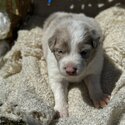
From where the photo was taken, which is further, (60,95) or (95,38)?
(60,95)

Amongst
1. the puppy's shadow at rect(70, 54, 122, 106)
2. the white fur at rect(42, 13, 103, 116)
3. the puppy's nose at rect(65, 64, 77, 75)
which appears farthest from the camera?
the puppy's shadow at rect(70, 54, 122, 106)

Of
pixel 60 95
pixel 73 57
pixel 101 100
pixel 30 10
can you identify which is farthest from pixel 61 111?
pixel 30 10

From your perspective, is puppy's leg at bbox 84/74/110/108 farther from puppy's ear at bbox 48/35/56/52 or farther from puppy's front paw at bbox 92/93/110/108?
puppy's ear at bbox 48/35/56/52

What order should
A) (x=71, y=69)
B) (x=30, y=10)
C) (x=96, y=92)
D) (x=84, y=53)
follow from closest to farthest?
(x=71, y=69)
(x=84, y=53)
(x=96, y=92)
(x=30, y=10)

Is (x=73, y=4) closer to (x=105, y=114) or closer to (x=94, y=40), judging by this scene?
(x=94, y=40)

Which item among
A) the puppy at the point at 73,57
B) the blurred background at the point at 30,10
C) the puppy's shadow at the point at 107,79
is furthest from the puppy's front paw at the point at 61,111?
the blurred background at the point at 30,10

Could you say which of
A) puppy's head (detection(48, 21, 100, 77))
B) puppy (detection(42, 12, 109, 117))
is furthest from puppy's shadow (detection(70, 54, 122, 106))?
puppy's head (detection(48, 21, 100, 77))

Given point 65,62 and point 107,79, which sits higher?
point 65,62

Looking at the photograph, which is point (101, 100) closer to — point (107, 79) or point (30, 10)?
point (107, 79)
